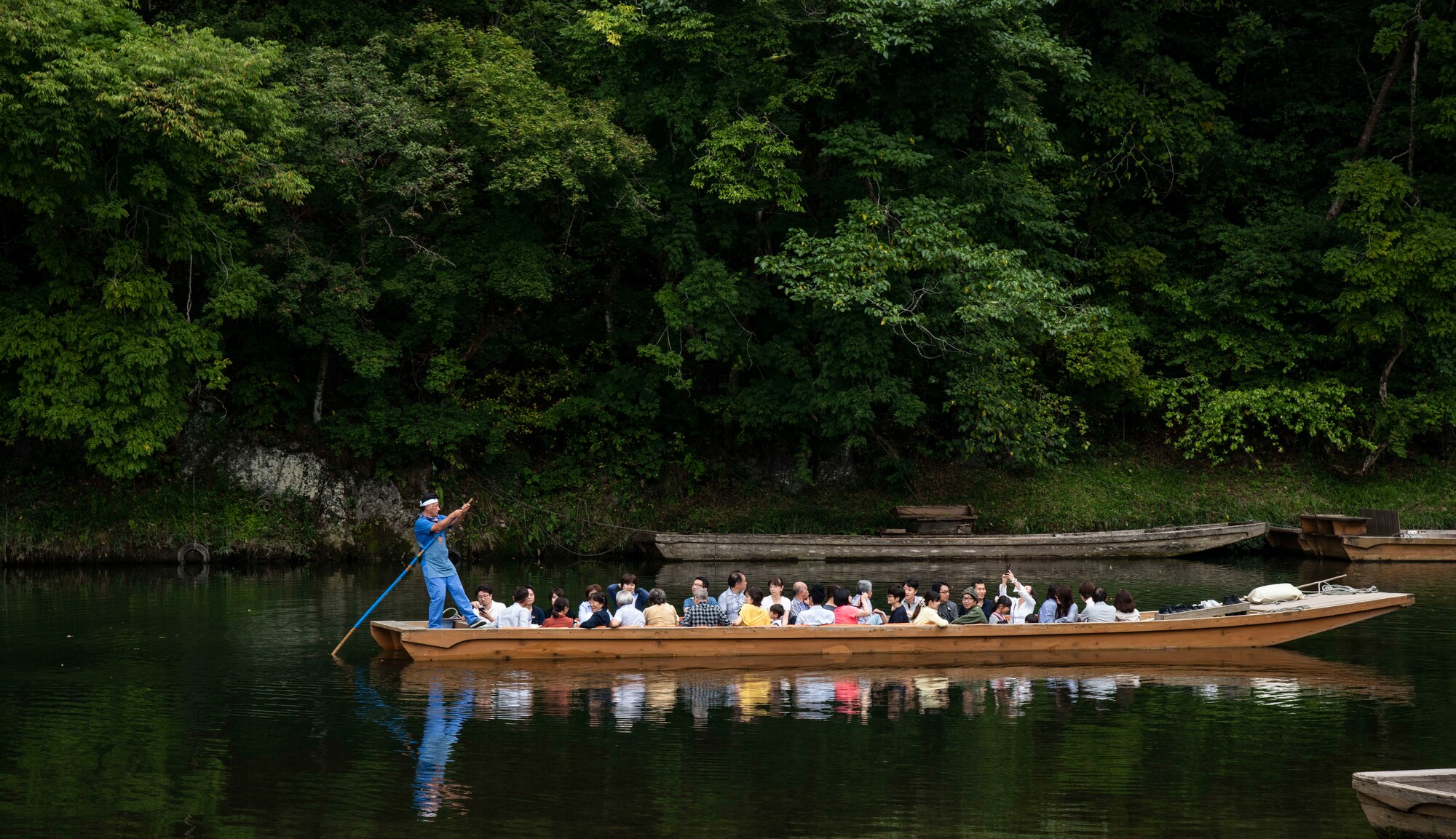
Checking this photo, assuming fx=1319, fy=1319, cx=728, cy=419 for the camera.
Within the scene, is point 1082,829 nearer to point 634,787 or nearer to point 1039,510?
point 634,787

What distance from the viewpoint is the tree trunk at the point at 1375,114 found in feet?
97.7

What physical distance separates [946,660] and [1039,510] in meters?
13.5

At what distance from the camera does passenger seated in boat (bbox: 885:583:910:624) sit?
16000mm

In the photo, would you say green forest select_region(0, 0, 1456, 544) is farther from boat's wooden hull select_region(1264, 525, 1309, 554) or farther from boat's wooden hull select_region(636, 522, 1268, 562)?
boat's wooden hull select_region(1264, 525, 1309, 554)

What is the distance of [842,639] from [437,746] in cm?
552

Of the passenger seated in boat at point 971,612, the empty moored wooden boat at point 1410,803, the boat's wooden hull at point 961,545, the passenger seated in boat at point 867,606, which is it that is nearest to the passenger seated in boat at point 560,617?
the passenger seated in boat at point 867,606

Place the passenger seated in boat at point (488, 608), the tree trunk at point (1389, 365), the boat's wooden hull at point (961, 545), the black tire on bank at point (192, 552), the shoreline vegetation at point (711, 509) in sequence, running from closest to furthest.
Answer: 1. the passenger seated in boat at point (488, 608)
2. the black tire on bank at point (192, 552)
3. the shoreline vegetation at point (711, 509)
4. the boat's wooden hull at point (961, 545)
5. the tree trunk at point (1389, 365)

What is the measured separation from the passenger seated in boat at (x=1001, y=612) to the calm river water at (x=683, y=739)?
1.03 m

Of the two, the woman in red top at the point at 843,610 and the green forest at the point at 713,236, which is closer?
the woman in red top at the point at 843,610

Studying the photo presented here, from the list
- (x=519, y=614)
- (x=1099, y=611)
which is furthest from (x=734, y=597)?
(x=1099, y=611)

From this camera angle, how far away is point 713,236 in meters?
27.7

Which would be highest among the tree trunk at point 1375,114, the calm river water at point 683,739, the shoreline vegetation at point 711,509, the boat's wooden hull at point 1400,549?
the tree trunk at point 1375,114

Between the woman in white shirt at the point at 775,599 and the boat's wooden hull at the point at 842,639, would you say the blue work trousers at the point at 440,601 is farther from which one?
the woman in white shirt at the point at 775,599

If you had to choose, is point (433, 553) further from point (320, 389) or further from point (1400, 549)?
point (1400, 549)
